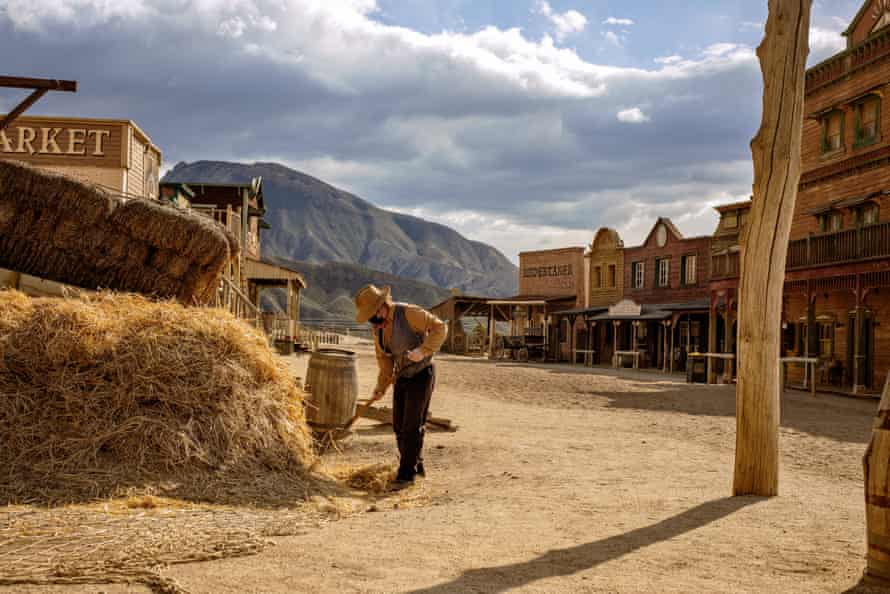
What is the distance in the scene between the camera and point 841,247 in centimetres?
1902

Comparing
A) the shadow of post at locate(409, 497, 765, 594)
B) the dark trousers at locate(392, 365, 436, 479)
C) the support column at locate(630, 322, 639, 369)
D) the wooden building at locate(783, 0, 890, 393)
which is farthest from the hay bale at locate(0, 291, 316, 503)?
the support column at locate(630, 322, 639, 369)

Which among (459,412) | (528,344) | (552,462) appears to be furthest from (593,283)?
(552,462)

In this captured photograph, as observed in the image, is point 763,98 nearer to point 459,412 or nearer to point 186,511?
point 186,511

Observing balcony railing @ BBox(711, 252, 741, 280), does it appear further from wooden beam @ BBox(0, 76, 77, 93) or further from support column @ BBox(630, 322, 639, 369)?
wooden beam @ BBox(0, 76, 77, 93)

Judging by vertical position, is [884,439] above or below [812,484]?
above

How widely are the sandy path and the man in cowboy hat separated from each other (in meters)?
0.45

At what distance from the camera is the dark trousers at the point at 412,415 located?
6.58 metres

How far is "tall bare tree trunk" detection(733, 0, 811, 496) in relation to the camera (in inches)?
232

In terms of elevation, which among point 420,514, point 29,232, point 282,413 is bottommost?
point 420,514

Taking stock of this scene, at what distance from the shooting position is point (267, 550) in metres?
4.26

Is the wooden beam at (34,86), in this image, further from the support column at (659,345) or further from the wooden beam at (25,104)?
the support column at (659,345)

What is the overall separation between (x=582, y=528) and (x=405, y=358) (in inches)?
87.9

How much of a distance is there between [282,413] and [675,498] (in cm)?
323

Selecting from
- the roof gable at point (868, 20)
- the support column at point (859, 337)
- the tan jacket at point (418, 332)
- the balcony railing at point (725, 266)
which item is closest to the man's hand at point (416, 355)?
the tan jacket at point (418, 332)
